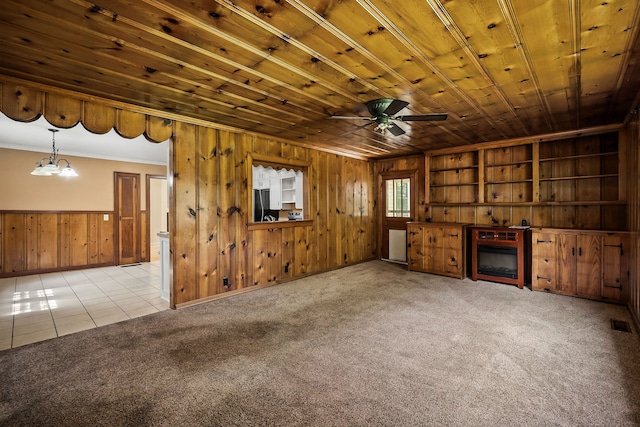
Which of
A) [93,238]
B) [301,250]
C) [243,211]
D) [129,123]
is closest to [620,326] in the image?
[301,250]

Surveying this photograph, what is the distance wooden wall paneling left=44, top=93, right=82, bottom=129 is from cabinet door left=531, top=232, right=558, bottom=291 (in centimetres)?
599

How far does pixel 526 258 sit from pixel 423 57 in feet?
13.9

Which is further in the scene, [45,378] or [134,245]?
[134,245]

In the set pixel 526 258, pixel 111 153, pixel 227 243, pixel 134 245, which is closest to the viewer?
pixel 227 243

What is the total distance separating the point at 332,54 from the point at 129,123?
251cm

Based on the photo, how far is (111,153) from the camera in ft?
20.9

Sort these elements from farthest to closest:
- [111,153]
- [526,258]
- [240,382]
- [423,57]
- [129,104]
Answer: [111,153] < [526,258] < [129,104] < [423,57] < [240,382]

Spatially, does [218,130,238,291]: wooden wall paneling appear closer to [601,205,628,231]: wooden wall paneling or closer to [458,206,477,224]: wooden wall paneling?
[458,206,477,224]: wooden wall paneling

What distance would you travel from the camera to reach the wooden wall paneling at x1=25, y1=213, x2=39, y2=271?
5.80 m

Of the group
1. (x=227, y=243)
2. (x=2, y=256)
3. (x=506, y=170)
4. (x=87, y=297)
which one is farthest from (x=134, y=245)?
(x=506, y=170)

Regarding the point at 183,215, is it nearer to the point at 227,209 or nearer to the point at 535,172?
the point at 227,209

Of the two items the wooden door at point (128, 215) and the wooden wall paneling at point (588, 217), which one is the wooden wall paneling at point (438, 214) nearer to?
the wooden wall paneling at point (588, 217)

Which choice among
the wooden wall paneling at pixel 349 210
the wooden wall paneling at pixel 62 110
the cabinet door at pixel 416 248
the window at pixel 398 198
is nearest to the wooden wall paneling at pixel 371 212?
the window at pixel 398 198

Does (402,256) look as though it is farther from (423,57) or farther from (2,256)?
(2,256)
